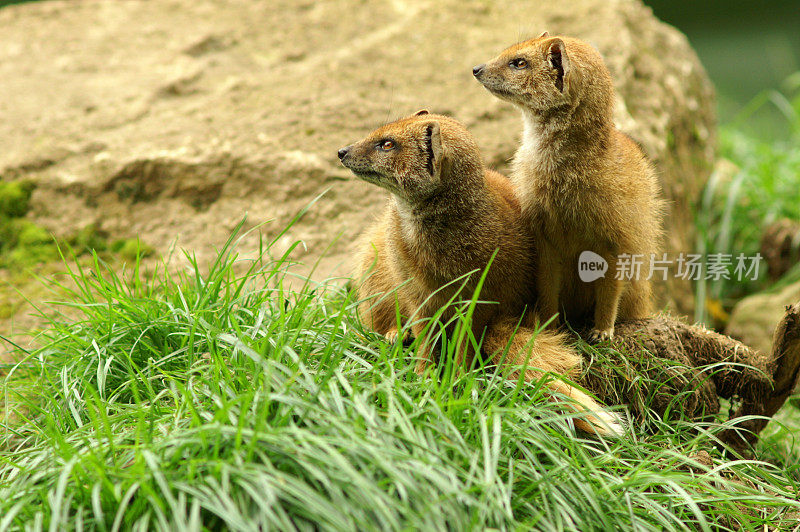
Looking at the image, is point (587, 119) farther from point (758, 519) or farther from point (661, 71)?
point (661, 71)

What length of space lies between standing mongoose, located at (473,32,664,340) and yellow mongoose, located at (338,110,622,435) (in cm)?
11

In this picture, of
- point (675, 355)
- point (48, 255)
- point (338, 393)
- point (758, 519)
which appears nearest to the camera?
point (338, 393)

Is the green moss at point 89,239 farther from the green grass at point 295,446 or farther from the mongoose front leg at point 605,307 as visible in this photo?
the mongoose front leg at point 605,307

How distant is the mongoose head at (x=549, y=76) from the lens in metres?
2.37

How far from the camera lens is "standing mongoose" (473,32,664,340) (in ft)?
7.84

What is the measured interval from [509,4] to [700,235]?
1.87 meters

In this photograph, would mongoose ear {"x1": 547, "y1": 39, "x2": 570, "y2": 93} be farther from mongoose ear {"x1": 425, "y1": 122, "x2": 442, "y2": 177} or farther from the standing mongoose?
mongoose ear {"x1": 425, "y1": 122, "x2": 442, "y2": 177}

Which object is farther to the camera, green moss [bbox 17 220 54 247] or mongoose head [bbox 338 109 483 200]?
green moss [bbox 17 220 54 247]

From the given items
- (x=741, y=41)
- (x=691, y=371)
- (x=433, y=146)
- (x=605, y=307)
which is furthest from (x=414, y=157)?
(x=741, y=41)

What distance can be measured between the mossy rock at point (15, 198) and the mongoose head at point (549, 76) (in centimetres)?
253

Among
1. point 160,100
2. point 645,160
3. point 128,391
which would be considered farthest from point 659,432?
point 160,100

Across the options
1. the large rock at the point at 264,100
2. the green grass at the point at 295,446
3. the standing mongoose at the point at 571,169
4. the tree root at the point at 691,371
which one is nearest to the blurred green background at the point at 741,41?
the large rock at the point at 264,100

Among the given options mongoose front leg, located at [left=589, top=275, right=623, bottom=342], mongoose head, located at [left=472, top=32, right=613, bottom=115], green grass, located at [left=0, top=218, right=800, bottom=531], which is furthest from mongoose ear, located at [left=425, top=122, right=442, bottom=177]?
mongoose front leg, located at [left=589, top=275, right=623, bottom=342]

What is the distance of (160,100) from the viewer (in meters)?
4.24
